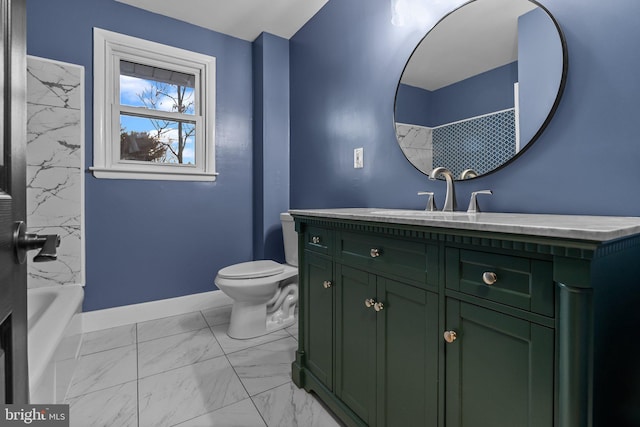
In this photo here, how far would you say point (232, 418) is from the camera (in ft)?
4.60

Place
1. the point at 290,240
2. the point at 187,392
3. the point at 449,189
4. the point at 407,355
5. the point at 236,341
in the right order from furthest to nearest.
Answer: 1. the point at 290,240
2. the point at 236,341
3. the point at 187,392
4. the point at 449,189
5. the point at 407,355

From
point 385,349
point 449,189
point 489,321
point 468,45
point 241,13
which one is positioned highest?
point 241,13

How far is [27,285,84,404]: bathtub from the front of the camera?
3.75 ft

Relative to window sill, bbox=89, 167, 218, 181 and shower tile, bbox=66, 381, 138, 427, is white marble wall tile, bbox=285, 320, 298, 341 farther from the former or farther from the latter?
window sill, bbox=89, 167, 218, 181

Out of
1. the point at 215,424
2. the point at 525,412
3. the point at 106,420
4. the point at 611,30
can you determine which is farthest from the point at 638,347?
the point at 106,420

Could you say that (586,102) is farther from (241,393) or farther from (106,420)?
(106,420)

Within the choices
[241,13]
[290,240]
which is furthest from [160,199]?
[241,13]

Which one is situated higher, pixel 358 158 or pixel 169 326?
pixel 358 158

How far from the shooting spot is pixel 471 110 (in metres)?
1.44

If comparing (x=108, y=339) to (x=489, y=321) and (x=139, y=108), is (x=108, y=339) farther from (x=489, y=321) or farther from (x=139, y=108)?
(x=489, y=321)

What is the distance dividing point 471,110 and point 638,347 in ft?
3.46

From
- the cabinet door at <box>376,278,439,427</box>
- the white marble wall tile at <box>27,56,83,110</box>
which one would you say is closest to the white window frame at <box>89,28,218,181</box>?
the white marble wall tile at <box>27,56,83,110</box>

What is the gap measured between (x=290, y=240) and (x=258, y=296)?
0.61 metres

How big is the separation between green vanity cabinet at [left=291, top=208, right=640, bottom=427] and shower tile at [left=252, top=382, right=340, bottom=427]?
0.49ft
